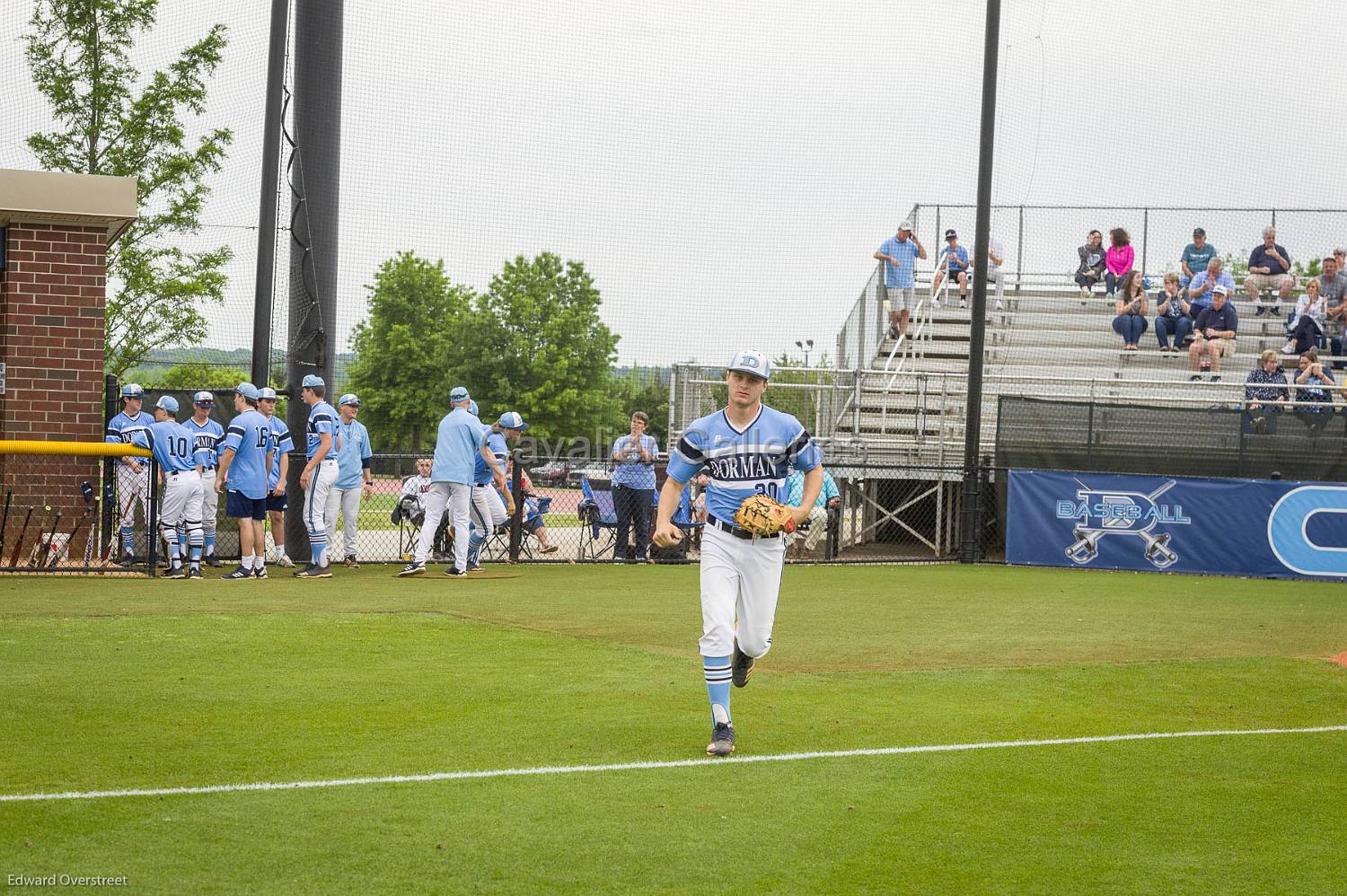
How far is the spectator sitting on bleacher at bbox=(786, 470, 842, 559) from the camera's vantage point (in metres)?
16.8

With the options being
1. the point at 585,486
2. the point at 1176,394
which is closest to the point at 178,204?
the point at 585,486

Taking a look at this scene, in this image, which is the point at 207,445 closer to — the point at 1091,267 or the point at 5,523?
the point at 5,523

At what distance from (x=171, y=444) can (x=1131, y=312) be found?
56.7 feet

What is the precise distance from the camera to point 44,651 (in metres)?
8.76

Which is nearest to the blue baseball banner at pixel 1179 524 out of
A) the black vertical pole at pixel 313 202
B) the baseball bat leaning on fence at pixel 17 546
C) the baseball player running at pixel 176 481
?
the black vertical pole at pixel 313 202

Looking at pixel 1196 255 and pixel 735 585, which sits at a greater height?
pixel 1196 255

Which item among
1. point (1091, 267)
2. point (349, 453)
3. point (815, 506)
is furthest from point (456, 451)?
point (1091, 267)

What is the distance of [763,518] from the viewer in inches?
262

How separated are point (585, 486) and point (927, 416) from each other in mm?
5899

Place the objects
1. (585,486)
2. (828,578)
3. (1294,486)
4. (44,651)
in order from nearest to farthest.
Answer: (44,651), (828,578), (1294,486), (585,486)

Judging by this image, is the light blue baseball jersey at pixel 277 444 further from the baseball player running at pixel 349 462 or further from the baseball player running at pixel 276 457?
the baseball player running at pixel 349 462

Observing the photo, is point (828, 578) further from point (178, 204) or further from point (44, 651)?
point (178, 204)

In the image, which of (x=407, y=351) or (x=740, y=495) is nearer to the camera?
(x=740, y=495)

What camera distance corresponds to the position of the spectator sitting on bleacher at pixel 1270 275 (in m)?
25.5
